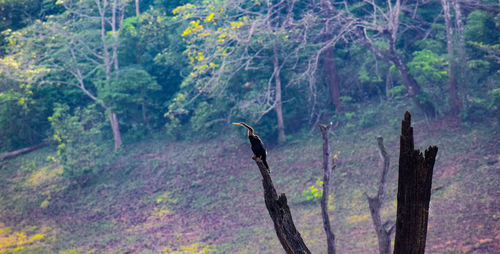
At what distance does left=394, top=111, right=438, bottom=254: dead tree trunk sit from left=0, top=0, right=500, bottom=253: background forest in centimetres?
576

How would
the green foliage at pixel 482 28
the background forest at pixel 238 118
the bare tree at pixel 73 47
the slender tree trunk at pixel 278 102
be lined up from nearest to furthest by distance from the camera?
the background forest at pixel 238 118
the green foliage at pixel 482 28
the slender tree trunk at pixel 278 102
the bare tree at pixel 73 47

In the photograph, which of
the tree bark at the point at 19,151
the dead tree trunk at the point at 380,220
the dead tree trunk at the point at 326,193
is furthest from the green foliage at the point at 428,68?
the tree bark at the point at 19,151

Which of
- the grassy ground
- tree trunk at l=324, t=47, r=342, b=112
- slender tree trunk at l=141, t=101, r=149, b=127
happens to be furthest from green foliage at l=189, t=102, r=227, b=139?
tree trunk at l=324, t=47, r=342, b=112

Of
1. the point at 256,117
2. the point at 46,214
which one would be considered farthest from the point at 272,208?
the point at 46,214

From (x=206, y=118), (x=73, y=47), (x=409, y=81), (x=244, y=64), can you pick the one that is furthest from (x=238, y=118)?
(x=73, y=47)

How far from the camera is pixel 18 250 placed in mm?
11078

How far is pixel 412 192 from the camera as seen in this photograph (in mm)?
1970

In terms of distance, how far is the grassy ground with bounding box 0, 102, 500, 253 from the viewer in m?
8.71

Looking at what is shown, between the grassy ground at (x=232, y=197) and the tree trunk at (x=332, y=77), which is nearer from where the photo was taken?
the grassy ground at (x=232, y=197)

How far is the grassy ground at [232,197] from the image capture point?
8.71 metres

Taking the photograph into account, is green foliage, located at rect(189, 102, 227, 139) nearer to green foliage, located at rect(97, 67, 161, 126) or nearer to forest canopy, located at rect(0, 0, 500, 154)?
forest canopy, located at rect(0, 0, 500, 154)

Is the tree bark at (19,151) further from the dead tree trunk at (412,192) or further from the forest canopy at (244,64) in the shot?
the dead tree trunk at (412,192)

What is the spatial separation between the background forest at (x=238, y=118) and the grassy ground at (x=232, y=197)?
0.06m

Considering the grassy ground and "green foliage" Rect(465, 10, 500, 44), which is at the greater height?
"green foliage" Rect(465, 10, 500, 44)
